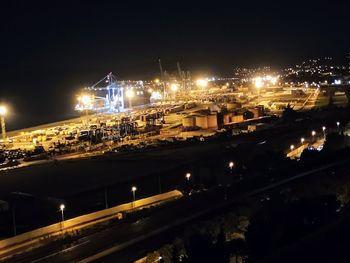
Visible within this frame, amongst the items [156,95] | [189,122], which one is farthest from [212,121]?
[156,95]

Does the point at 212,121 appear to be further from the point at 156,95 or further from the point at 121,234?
the point at 156,95

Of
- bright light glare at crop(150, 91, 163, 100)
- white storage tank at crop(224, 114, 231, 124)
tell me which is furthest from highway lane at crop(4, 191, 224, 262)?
bright light glare at crop(150, 91, 163, 100)

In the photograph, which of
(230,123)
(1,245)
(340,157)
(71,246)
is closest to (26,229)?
(1,245)

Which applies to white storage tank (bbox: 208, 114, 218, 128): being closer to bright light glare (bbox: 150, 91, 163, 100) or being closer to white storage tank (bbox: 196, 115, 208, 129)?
white storage tank (bbox: 196, 115, 208, 129)

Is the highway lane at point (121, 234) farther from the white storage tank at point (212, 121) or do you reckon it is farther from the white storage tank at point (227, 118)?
the white storage tank at point (227, 118)

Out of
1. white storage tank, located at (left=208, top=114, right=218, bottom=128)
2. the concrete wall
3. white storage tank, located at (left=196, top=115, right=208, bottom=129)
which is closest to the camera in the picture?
the concrete wall

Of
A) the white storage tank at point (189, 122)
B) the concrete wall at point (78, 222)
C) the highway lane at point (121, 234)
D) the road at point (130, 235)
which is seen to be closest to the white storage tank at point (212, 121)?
the white storage tank at point (189, 122)
